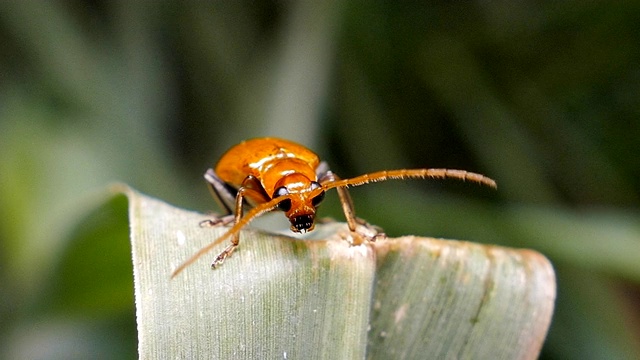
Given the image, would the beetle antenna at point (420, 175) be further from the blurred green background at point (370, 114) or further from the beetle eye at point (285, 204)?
the blurred green background at point (370, 114)

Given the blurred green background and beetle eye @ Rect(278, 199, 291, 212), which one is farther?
the blurred green background

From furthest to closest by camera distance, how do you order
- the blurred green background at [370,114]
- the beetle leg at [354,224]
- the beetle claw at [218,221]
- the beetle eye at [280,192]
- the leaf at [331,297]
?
the blurred green background at [370,114] < the beetle eye at [280,192] < the beetle claw at [218,221] < the beetle leg at [354,224] < the leaf at [331,297]

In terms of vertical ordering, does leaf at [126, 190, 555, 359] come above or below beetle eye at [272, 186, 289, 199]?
below

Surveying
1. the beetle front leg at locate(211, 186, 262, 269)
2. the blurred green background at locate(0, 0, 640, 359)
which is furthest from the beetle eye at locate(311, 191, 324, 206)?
the blurred green background at locate(0, 0, 640, 359)

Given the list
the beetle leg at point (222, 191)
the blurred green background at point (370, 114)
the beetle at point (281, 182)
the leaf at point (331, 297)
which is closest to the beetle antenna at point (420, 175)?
the beetle at point (281, 182)

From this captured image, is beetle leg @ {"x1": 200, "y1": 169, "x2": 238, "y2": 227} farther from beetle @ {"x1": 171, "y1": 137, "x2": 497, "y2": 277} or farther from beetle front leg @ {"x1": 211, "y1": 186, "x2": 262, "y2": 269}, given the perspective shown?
beetle front leg @ {"x1": 211, "y1": 186, "x2": 262, "y2": 269}
